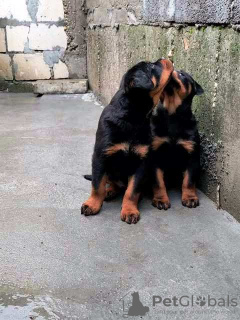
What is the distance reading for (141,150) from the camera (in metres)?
2.73

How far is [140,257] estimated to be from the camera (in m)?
2.30

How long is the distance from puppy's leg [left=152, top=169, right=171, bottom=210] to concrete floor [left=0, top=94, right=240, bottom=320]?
79mm

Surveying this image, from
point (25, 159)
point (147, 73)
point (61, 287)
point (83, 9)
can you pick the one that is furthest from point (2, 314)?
point (83, 9)

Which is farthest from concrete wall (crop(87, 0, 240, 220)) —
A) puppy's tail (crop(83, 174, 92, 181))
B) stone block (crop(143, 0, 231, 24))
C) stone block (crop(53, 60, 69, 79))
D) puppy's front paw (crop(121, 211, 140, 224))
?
stone block (crop(53, 60, 69, 79))

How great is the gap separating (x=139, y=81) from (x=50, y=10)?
17.6ft

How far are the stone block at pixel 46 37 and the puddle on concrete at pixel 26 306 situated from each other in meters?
6.04

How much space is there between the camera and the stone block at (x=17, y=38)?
7336 mm

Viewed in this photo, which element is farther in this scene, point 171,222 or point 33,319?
point 171,222

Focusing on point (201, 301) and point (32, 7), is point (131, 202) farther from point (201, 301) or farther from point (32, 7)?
point (32, 7)

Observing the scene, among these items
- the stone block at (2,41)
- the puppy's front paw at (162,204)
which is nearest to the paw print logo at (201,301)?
the puppy's front paw at (162,204)

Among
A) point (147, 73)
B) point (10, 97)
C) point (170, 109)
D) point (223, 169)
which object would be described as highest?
point (147, 73)

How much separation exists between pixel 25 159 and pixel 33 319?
2262 millimetres

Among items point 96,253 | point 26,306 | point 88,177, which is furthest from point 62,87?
point 26,306

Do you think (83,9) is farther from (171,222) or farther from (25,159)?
(171,222)
